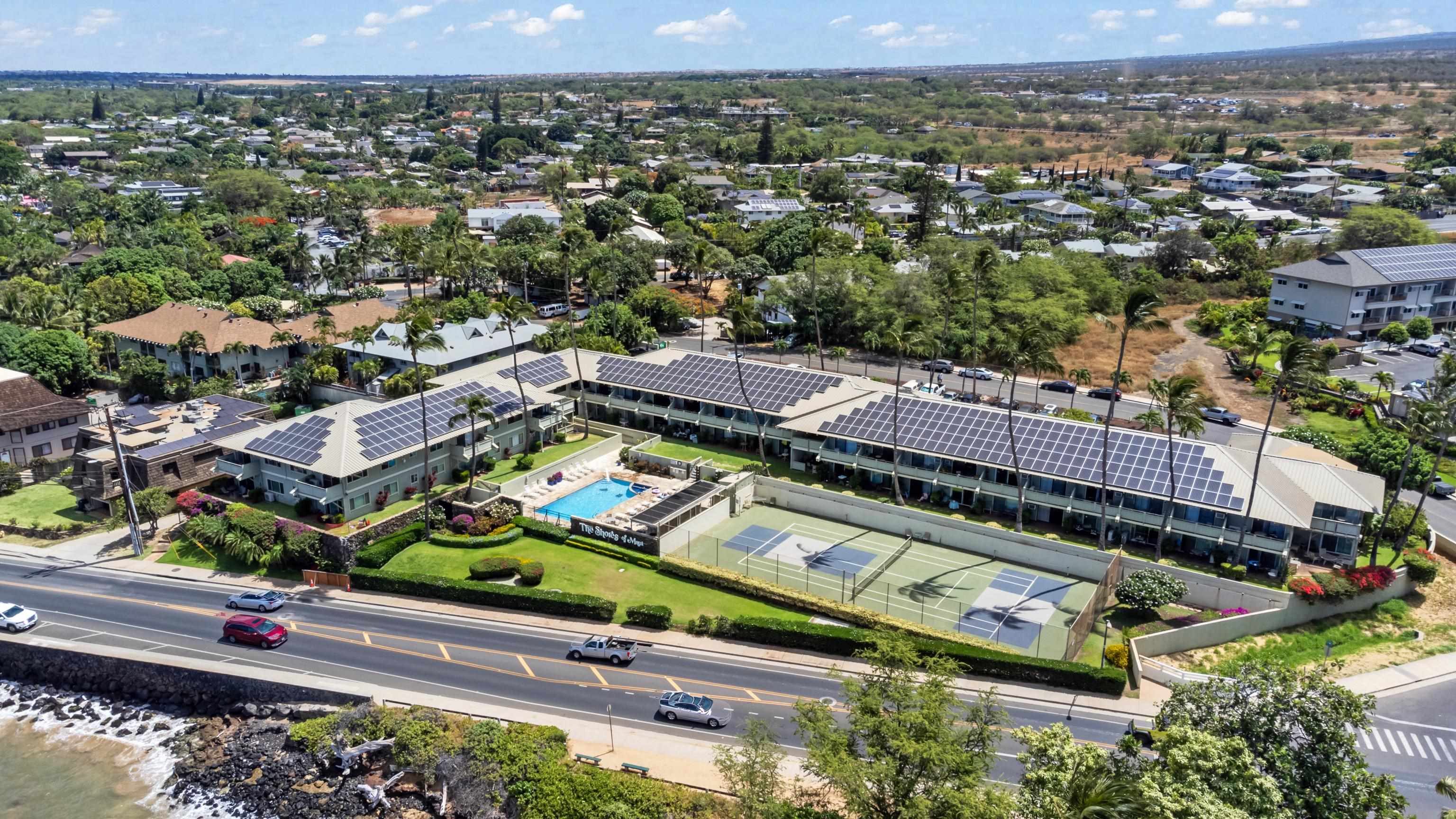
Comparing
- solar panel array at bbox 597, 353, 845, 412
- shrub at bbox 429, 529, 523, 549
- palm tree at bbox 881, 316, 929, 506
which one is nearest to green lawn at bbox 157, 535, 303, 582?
shrub at bbox 429, 529, 523, 549

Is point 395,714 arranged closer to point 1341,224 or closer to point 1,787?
point 1,787

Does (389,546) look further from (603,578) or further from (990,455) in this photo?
(990,455)

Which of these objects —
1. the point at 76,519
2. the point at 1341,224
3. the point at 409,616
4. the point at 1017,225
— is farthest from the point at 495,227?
the point at 1341,224

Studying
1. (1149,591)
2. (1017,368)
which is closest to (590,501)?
(1017,368)

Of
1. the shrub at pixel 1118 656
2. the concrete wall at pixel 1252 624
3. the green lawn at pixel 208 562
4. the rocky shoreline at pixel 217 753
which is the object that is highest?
the green lawn at pixel 208 562

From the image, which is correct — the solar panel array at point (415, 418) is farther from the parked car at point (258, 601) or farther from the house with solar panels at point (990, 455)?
the parked car at point (258, 601)

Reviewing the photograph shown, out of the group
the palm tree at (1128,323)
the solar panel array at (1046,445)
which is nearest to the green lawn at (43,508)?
the solar panel array at (1046,445)
